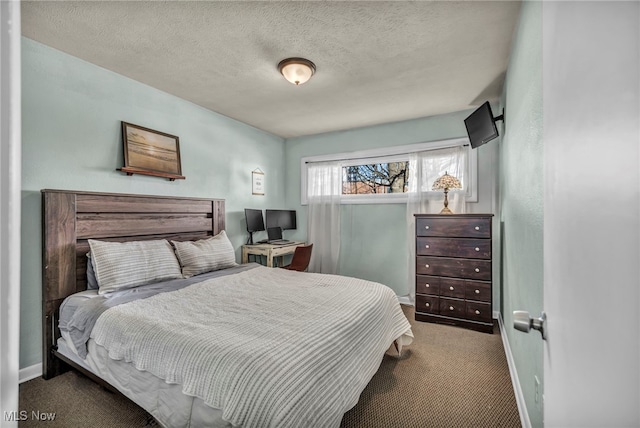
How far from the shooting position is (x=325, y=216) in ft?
15.1

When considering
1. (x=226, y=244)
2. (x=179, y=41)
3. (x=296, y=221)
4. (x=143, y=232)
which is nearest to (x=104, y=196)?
(x=143, y=232)

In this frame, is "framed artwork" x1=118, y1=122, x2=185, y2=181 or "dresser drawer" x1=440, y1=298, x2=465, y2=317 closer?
"framed artwork" x1=118, y1=122, x2=185, y2=181

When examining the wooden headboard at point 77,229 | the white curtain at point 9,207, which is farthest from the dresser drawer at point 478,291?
the white curtain at point 9,207

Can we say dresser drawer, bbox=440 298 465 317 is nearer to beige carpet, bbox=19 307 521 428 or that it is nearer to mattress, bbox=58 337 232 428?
beige carpet, bbox=19 307 521 428

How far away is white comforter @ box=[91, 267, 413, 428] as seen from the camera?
1.21 m

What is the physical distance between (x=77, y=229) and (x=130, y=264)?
520mm

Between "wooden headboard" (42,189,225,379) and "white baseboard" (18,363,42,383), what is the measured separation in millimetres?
57

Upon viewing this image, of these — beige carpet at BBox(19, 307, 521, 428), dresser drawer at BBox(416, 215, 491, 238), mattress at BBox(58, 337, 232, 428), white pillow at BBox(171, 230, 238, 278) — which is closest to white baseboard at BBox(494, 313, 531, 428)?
beige carpet at BBox(19, 307, 521, 428)

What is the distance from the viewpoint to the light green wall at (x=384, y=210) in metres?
3.59

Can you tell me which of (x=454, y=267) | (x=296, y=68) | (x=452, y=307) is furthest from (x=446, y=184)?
(x=296, y=68)

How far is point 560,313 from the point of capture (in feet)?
2.20

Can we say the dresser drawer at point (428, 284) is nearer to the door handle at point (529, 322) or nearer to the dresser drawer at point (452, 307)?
the dresser drawer at point (452, 307)

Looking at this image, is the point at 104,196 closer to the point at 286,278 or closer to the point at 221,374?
the point at 286,278

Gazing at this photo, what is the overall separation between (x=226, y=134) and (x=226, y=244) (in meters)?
1.55
